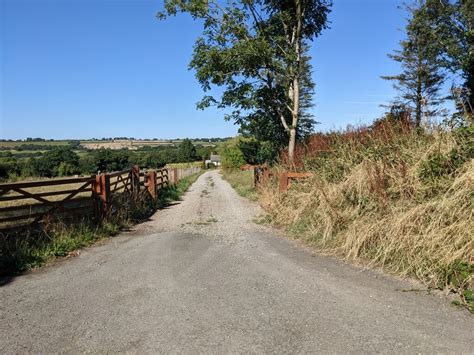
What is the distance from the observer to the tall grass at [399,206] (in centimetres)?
503

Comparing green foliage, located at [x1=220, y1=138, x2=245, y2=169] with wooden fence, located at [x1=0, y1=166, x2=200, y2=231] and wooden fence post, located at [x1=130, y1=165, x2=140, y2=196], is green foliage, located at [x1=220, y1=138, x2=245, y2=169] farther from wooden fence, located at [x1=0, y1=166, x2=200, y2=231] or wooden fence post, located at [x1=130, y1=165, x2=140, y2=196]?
wooden fence, located at [x1=0, y1=166, x2=200, y2=231]

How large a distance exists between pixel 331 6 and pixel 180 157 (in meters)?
97.7

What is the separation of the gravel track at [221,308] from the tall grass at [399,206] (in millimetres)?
477

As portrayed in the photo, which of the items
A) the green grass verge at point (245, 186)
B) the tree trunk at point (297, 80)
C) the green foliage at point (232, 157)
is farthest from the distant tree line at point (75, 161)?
the tree trunk at point (297, 80)

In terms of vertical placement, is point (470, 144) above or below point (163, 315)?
above

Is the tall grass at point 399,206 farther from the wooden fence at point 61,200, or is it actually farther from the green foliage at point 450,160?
the wooden fence at point 61,200

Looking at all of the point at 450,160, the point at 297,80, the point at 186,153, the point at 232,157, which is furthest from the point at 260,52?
the point at 186,153

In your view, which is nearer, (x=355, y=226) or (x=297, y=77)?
(x=355, y=226)

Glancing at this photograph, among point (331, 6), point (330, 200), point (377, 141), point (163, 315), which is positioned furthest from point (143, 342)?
point (331, 6)

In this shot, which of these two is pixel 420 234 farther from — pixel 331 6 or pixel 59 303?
pixel 331 6

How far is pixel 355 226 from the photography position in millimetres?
6641

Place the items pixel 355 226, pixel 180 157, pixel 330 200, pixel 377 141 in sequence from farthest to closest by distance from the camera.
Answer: pixel 180 157, pixel 377 141, pixel 330 200, pixel 355 226

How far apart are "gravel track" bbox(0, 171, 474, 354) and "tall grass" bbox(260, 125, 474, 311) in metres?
Answer: 0.48

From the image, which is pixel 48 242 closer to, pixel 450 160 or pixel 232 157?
pixel 450 160
